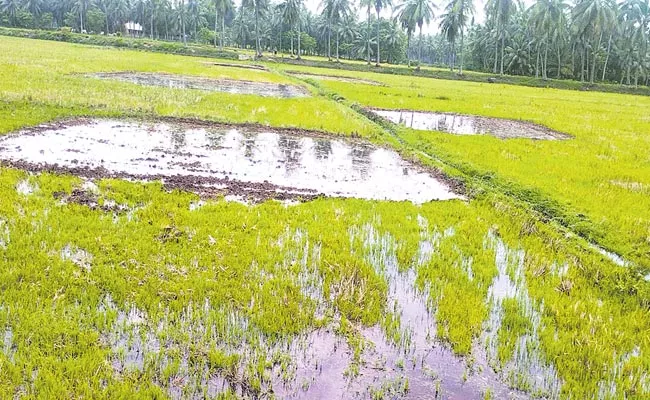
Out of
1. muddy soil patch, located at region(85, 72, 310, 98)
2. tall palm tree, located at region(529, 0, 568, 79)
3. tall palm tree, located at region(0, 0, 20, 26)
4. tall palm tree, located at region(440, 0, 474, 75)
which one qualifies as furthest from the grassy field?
Result: tall palm tree, located at region(0, 0, 20, 26)

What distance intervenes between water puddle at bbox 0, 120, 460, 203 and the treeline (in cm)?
5063

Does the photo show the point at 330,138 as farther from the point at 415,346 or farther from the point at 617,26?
the point at 617,26

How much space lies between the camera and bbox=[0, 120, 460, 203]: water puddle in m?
10.4

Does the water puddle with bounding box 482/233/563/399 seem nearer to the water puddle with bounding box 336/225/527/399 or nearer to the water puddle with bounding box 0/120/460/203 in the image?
the water puddle with bounding box 336/225/527/399

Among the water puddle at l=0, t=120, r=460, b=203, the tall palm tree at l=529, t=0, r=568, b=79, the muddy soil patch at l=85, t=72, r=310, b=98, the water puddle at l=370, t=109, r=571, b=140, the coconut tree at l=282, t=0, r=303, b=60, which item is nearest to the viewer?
the water puddle at l=0, t=120, r=460, b=203

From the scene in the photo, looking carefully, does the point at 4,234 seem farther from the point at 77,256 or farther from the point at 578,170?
the point at 578,170

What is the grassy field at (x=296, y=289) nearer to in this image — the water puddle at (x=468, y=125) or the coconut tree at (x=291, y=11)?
the water puddle at (x=468, y=125)

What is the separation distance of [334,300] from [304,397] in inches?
66.7

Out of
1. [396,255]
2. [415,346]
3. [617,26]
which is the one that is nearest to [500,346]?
[415,346]

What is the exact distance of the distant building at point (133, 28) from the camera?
91.5m

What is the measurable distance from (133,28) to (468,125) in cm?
8777

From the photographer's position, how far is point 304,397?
4.22 m

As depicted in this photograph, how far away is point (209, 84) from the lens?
29125 mm

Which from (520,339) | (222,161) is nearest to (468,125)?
(222,161)
